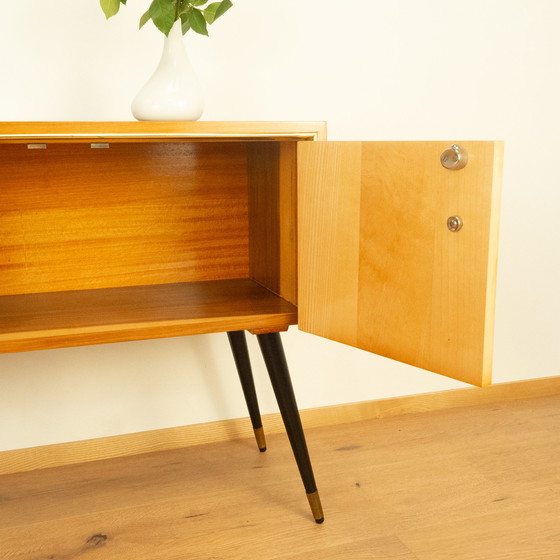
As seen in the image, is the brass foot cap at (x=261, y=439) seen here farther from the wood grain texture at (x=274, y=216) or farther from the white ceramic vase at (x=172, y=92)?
the white ceramic vase at (x=172, y=92)

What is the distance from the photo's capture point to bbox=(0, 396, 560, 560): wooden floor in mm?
1327

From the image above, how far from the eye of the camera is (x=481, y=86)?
74.2 inches

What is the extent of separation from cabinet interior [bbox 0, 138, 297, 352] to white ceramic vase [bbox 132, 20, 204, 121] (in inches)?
5.4

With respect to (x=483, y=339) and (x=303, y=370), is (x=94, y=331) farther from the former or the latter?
(x=303, y=370)

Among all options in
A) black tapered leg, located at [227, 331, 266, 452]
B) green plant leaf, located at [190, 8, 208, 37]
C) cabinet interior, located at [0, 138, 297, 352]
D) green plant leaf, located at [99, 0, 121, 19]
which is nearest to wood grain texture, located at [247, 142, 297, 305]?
cabinet interior, located at [0, 138, 297, 352]

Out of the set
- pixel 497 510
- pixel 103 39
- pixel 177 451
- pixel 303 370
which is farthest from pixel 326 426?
pixel 103 39

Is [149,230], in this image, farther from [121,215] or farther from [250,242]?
[250,242]

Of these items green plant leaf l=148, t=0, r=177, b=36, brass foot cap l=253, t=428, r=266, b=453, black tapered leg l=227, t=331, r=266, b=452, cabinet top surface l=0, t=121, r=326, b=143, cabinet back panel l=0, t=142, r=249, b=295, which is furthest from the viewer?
brass foot cap l=253, t=428, r=266, b=453

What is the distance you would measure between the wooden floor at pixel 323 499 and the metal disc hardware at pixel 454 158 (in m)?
0.72

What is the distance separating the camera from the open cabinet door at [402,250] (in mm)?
1020

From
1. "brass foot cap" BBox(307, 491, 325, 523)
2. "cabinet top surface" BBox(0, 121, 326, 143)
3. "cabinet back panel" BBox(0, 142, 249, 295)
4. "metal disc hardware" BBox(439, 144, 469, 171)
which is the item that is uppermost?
"cabinet top surface" BBox(0, 121, 326, 143)

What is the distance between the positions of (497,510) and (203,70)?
A: 1162mm

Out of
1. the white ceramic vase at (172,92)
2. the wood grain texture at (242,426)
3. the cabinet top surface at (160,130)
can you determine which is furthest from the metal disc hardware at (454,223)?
the wood grain texture at (242,426)

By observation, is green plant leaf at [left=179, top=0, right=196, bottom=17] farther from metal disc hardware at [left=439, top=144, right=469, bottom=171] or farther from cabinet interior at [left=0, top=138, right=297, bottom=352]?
metal disc hardware at [left=439, top=144, right=469, bottom=171]
